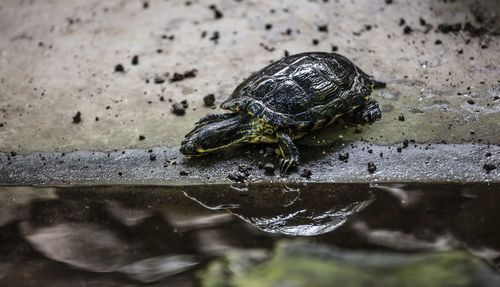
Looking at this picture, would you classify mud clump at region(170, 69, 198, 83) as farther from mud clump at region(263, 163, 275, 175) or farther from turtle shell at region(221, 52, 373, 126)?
mud clump at region(263, 163, 275, 175)

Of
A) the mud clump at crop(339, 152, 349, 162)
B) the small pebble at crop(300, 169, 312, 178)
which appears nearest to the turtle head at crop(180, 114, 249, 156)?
the small pebble at crop(300, 169, 312, 178)

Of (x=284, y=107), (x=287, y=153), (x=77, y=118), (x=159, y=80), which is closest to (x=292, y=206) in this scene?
(x=287, y=153)

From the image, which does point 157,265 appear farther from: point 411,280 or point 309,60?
point 309,60

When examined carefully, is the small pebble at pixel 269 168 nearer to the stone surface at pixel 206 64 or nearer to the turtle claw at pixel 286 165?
the turtle claw at pixel 286 165

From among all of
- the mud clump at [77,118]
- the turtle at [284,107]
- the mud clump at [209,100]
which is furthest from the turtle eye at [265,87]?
the mud clump at [77,118]

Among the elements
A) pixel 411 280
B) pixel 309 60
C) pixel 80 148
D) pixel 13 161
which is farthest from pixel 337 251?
pixel 13 161

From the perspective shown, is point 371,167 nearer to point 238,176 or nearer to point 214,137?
point 238,176
